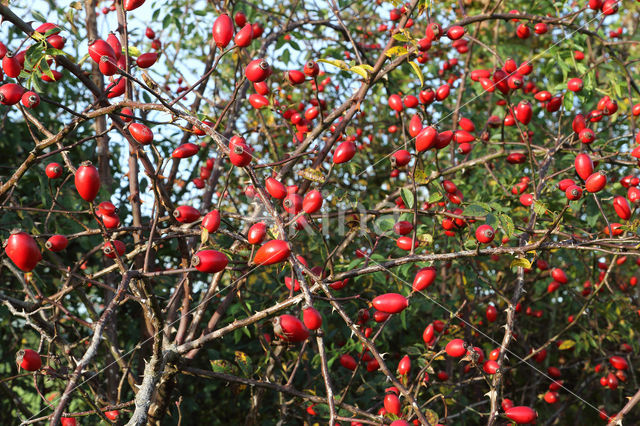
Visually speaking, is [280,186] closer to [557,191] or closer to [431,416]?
[431,416]

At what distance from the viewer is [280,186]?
4.67 feet

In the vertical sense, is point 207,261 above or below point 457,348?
above

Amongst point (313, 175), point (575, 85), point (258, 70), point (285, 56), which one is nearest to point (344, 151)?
point (313, 175)

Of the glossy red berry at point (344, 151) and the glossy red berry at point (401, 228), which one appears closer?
the glossy red berry at point (344, 151)

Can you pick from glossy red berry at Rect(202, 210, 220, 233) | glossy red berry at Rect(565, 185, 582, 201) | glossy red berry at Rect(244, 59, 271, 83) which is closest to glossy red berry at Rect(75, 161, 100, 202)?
glossy red berry at Rect(202, 210, 220, 233)

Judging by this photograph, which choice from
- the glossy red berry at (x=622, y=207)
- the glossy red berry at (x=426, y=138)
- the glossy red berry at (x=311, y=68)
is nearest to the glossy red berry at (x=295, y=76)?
the glossy red berry at (x=311, y=68)

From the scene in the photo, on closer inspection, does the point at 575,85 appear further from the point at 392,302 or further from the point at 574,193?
the point at 392,302

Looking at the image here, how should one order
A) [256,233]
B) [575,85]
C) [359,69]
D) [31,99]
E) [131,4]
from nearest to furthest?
[256,233] < [31,99] < [131,4] < [359,69] < [575,85]

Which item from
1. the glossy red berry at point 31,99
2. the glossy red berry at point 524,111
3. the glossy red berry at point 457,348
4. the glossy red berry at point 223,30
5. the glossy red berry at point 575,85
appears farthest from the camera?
the glossy red berry at point 575,85

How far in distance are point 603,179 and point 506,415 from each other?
78cm

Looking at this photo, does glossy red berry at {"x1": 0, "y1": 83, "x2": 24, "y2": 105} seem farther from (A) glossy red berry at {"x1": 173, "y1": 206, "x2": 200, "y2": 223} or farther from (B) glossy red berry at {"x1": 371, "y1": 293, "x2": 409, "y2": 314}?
(B) glossy red berry at {"x1": 371, "y1": 293, "x2": 409, "y2": 314}

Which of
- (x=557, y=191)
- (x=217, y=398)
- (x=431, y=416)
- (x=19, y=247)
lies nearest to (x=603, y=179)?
(x=431, y=416)

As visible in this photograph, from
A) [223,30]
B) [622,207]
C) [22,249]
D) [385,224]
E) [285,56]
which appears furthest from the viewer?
[285,56]

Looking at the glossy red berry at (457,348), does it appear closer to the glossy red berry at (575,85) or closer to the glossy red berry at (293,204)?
the glossy red berry at (293,204)
